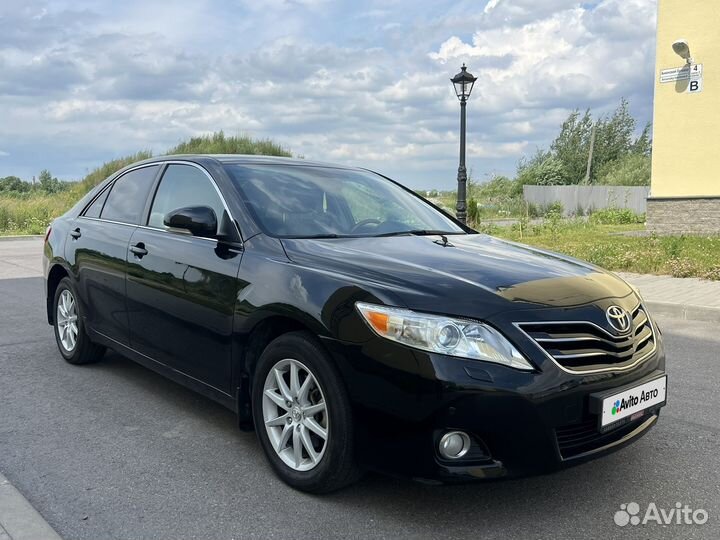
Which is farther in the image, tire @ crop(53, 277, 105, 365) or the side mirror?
tire @ crop(53, 277, 105, 365)

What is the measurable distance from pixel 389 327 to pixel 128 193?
292cm

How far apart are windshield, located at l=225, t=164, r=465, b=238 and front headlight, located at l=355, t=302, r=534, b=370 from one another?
3.48ft

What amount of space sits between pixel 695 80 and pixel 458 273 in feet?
60.5

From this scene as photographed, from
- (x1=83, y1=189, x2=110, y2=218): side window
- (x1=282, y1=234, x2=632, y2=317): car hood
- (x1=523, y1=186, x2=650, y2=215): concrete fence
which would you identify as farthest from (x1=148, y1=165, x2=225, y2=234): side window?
(x1=523, y1=186, x2=650, y2=215): concrete fence

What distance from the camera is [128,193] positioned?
493cm

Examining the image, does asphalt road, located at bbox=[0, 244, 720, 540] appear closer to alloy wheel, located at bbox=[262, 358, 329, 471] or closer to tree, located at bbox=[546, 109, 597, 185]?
alloy wheel, located at bbox=[262, 358, 329, 471]

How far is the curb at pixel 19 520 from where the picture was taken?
2682 mm

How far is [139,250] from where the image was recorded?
14.2ft

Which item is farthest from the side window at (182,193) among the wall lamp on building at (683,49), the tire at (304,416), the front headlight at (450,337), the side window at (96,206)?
the wall lamp on building at (683,49)

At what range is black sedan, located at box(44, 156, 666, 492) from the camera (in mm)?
2674

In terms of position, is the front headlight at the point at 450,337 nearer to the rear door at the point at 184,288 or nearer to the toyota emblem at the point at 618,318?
the toyota emblem at the point at 618,318

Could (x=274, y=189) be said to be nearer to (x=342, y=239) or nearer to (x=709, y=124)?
(x=342, y=239)

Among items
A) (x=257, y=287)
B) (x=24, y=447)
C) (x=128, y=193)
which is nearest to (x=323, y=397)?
(x=257, y=287)

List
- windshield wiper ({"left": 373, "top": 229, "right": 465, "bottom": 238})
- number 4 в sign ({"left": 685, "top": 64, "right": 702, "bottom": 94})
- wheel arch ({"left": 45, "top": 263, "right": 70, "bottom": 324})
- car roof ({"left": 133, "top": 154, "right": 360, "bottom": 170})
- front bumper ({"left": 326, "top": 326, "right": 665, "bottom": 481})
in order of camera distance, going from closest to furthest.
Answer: front bumper ({"left": 326, "top": 326, "right": 665, "bottom": 481}), windshield wiper ({"left": 373, "top": 229, "right": 465, "bottom": 238}), car roof ({"left": 133, "top": 154, "right": 360, "bottom": 170}), wheel arch ({"left": 45, "top": 263, "right": 70, "bottom": 324}), number 4 в sign ({"left": 685, "top": 64, "right": 702, "bottom": 94})
